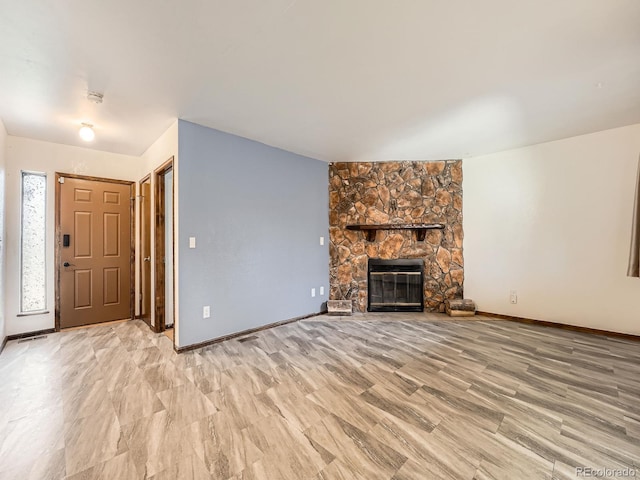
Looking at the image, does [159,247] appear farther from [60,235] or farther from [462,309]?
[462,309]

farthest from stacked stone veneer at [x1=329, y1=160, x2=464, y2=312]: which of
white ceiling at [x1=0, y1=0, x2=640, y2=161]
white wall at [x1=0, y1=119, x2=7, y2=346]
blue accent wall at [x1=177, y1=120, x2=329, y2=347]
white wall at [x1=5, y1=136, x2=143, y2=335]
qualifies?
white wall at [x1=0, y1=119, x2=7, y2=346]

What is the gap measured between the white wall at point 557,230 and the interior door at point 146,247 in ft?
15.9

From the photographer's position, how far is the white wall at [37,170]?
10.4 feet

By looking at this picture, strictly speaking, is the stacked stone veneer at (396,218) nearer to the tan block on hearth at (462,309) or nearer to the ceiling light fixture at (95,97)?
the tan block on hearth at (462,309)

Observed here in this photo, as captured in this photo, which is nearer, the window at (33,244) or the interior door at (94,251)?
the window at (33,244)

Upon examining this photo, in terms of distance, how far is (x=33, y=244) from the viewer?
3369mm

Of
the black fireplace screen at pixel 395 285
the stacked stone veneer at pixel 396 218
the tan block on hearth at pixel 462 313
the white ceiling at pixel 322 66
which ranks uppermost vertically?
the white ceiling at pixel 322 66

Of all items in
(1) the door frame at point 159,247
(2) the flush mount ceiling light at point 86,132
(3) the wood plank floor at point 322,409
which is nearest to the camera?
(3) the wood plank floor at point 322,409

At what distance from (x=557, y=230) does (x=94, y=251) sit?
6.42m

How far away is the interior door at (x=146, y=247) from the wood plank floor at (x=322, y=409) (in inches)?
31.5

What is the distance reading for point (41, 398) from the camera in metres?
1.98

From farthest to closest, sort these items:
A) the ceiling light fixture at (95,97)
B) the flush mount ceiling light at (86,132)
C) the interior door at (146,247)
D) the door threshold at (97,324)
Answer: the interior door at (146,247)
the door threshold at (97,324)
the flush mount ceiling light at (86,132)
the ceiling light fixture at (95,97)

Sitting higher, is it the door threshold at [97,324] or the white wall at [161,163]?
the white wall at [161,163]

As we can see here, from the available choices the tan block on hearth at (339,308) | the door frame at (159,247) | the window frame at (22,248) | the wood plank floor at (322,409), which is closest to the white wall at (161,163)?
the door frame at (159,247)
